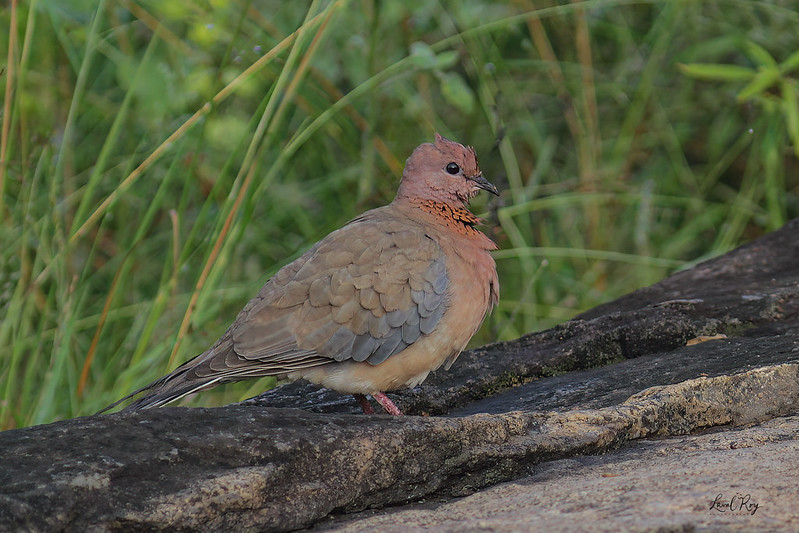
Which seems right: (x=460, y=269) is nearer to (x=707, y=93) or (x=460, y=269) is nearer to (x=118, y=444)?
(x=118, y=444)

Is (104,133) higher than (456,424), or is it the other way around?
(104,133)

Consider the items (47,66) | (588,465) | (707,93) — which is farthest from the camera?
(707,93)

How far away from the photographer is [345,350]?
9.55 ft

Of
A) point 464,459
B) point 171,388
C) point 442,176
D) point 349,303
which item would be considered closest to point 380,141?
point 442,176

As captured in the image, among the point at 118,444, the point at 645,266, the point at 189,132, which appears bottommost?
the point at 645,266

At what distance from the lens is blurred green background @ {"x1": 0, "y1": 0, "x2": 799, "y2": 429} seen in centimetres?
380

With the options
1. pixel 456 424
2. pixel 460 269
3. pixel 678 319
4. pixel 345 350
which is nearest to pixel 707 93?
pixel 678 319

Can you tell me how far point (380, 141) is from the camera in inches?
191

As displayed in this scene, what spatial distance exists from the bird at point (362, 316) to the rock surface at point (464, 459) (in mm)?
230

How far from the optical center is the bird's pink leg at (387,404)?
2986 mm

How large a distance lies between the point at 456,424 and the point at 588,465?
0.32m
